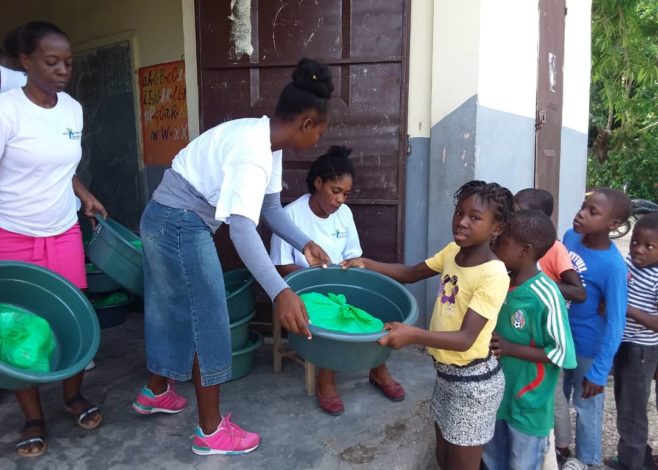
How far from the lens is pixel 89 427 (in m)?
2.43

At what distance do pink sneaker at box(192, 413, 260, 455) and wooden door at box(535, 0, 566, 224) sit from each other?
294cm

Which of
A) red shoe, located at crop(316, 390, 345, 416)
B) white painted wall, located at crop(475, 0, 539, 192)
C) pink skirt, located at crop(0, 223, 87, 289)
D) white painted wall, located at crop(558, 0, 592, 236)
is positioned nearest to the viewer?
pink skirt, located at crop(0, 223, 87, 289)

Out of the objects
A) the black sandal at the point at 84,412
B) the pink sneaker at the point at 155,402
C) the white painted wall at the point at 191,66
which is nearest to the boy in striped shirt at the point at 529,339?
the pink sneaker at the point at 155,402

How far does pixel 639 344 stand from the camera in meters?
2.44

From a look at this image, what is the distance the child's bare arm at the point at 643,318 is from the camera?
7.79 feet

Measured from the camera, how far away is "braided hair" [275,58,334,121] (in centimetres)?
197

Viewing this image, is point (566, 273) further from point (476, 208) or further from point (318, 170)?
point (318, 170)

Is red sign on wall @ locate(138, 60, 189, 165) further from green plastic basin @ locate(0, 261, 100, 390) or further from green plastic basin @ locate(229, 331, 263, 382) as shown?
green plastic basin @ locate(0, 261, 100, 390)

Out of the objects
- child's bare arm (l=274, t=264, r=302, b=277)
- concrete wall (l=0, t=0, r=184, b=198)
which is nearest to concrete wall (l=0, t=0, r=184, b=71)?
concrete wall (l=0, t=0, r=184, b=198)

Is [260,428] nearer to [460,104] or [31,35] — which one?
[31,35]

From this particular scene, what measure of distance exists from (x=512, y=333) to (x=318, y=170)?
4.22 feet

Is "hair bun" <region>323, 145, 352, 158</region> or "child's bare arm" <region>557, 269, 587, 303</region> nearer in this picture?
"child's bare arm" <region>557, 269, 587, 303</region>

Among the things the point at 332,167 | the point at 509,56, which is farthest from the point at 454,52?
the point at 332,167

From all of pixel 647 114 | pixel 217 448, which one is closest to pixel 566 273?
pixel 217 448
